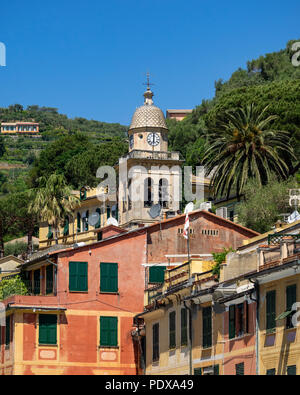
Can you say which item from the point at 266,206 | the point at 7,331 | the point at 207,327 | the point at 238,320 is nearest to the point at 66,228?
the point at 266,206

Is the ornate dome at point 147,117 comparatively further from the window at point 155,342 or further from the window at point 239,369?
the window at point 239,369

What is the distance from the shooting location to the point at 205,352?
150 ft

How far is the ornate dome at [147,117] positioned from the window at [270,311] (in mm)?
42289

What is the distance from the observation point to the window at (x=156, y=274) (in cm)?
5691

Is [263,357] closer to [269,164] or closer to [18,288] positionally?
[18,288]

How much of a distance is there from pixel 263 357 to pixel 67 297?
16892 mm

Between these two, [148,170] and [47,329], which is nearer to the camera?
[47,329]

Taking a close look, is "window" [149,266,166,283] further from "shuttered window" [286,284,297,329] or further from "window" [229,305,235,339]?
"shuttered window" [286,284,297,329]

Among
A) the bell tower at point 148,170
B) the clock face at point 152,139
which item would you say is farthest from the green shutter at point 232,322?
the clock face at point 152,139

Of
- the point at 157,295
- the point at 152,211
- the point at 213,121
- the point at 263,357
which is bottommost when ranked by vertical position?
the point at 263,357

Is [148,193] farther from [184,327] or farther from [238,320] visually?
[238,320]

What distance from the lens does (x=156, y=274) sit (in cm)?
5703

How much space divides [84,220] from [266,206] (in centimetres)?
2778

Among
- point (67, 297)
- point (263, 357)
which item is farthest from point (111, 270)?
point (263, 357)
